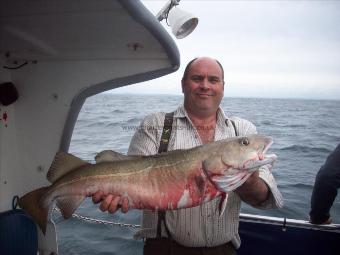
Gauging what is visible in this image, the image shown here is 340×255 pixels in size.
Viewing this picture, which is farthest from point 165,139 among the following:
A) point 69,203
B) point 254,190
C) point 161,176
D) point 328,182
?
point 328,182

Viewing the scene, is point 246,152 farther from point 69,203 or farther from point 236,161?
point 69,203

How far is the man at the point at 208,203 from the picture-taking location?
314 cm

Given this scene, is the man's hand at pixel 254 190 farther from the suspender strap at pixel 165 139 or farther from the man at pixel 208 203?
the suspender strap at pixel 165 139

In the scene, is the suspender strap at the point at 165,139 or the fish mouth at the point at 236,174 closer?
the fish mouth at the point at 236,174

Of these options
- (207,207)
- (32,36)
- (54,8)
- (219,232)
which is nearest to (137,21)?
(54,8)

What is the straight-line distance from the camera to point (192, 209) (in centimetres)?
315

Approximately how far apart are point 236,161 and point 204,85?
106 cm

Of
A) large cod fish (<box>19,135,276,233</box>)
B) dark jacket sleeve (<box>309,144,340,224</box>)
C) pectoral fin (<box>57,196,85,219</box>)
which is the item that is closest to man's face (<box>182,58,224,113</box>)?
large cod fish (<box>19,135,276,233</box>)

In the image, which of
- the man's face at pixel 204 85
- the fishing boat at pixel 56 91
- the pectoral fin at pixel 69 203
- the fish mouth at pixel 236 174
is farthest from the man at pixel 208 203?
the fishing boat at pixel 56 91

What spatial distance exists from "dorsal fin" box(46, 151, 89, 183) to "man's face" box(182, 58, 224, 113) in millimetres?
1307

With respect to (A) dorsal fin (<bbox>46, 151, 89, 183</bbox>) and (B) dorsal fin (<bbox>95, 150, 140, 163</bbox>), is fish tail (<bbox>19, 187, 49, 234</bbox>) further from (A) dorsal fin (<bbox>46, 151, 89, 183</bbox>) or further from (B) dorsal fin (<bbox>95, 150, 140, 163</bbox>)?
(B) dorsal fin (<bbox>95, 150, 140, 163</bbox>)

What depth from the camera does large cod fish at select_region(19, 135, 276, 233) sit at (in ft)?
8.64

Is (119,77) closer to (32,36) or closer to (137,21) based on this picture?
(32,36)

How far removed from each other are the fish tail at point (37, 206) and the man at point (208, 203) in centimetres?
51
